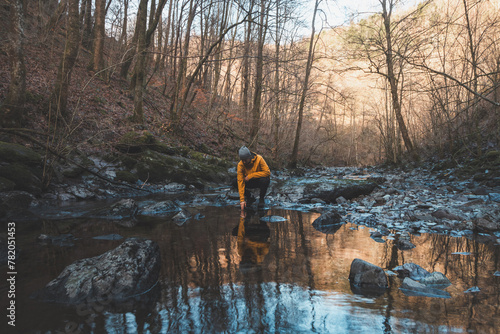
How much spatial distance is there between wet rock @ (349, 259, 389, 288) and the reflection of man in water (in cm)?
100

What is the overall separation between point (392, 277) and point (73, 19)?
1162cm

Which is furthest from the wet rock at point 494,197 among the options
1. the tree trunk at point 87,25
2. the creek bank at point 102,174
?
the tree trunk at point 87,25

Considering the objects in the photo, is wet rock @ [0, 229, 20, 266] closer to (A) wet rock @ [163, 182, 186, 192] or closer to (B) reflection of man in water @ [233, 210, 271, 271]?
(B) reflection of man in water @ [233, 210, 271, 271]

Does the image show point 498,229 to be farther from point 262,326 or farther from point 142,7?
point 142,7

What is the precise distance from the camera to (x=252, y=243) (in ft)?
13.3

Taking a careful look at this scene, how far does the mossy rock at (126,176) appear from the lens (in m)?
8.83

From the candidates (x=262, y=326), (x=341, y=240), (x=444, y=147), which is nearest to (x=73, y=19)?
(x=341, y=240)

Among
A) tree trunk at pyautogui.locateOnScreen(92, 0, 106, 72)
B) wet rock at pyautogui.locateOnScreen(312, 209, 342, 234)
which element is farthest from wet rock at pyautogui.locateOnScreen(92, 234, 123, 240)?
tree trunk at pyautogui.locateOnScreen(92, 0, 106, 72)

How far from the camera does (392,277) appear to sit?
2848mm

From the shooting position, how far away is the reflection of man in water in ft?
10.7

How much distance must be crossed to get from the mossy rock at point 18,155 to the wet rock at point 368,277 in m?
7.51

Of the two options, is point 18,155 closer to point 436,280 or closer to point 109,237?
point 109,237

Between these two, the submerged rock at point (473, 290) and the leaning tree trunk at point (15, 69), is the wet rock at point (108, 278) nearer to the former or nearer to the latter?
the submerged rock at point (473, 290)

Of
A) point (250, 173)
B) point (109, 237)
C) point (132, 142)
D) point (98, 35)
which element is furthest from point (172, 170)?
point (98, 35)
